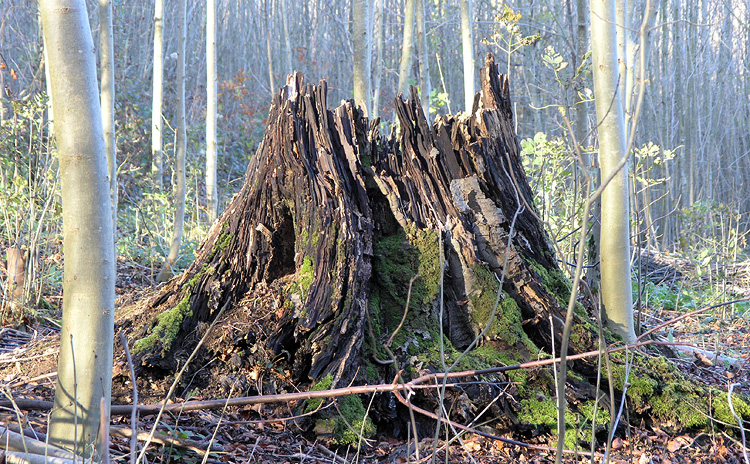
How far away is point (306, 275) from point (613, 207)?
192cm

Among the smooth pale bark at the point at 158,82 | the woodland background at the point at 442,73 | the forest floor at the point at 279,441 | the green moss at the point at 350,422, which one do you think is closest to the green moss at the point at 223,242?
the forest floor at the point at 279,441

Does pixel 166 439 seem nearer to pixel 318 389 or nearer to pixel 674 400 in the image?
pixel 318 389

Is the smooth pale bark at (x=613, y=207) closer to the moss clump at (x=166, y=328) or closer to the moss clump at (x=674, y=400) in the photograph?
the moss clump at (x=674, y=400)

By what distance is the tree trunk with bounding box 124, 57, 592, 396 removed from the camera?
9.11ft

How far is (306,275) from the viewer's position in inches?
113

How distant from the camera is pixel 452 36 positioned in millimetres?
18422

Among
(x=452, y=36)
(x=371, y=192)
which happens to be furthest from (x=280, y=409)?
(x=452, y=36)

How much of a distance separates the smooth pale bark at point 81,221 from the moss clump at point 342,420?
1.07m

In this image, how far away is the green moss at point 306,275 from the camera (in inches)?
112

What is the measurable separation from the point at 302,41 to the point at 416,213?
58.5ft

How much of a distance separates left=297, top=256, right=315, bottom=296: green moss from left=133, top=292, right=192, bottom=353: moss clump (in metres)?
0.66

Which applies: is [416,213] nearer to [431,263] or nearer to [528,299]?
[431,263]

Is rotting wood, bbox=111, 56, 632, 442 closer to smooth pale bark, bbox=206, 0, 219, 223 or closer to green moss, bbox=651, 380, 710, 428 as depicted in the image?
green moss, bbox=651, 380, 710, 428

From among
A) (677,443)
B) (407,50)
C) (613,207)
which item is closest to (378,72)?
(407,50)
